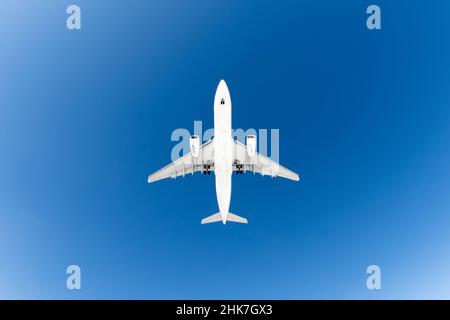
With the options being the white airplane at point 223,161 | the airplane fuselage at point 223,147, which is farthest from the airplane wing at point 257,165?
the airplane fuselage at point 223,147

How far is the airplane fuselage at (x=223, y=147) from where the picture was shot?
37.2 metres

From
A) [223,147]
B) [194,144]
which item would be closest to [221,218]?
[194,144]

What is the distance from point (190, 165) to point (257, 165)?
19.3 ft

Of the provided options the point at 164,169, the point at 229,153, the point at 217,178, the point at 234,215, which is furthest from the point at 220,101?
the point at 234,215

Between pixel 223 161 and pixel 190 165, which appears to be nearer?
pixel 223 161

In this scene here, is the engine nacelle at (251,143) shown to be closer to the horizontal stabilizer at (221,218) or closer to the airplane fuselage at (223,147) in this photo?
the airplane fuselage at (223,147)

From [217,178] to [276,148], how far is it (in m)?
6.57

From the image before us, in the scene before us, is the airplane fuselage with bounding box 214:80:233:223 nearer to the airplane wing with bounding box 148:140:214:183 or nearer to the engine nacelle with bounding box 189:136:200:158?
the engine nacelle with bounding box 189:136:200:158

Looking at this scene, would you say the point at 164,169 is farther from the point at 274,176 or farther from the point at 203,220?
the point at 274,176

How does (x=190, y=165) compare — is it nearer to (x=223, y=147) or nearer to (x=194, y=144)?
(x=194, y=144)

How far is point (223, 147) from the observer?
129 feet

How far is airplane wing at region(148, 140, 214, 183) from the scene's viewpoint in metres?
44.1

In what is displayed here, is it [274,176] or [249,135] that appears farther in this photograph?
[274,176]
